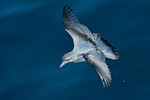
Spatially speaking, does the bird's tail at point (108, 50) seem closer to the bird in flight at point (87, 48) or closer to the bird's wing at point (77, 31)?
the bird in flight at point (87, 48)

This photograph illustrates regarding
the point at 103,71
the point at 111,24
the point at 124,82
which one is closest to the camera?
the point at 103,71

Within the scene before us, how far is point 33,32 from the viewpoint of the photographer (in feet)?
25.2

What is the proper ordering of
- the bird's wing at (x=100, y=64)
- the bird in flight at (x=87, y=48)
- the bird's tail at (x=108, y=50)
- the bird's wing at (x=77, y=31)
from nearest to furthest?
1. the bird's wing at (x=100, y=64)
2. the bird in flight at (x=87, y=48)
3. the bird's tail at (x=108, y=50)
4. the bird's wing at (x=77, y=31)

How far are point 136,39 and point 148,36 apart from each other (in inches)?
16.1

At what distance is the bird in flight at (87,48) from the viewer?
553cm

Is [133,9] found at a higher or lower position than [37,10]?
lower

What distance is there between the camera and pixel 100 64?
537 centimetres

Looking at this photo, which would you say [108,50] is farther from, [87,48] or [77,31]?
[77,31]

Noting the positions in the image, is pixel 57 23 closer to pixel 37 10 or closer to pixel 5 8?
pixel 37 10

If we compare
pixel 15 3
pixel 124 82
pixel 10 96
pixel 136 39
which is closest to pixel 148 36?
pixel 136 39

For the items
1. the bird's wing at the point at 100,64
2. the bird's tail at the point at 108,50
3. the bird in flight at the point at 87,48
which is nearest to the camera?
Answer: the bird's wing at the point at 100,64

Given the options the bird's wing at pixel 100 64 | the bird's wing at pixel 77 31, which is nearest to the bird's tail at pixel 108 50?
the bird's wing at pixel 100 64

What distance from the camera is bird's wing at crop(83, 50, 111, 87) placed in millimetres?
5117

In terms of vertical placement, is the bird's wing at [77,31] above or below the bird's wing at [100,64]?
above
